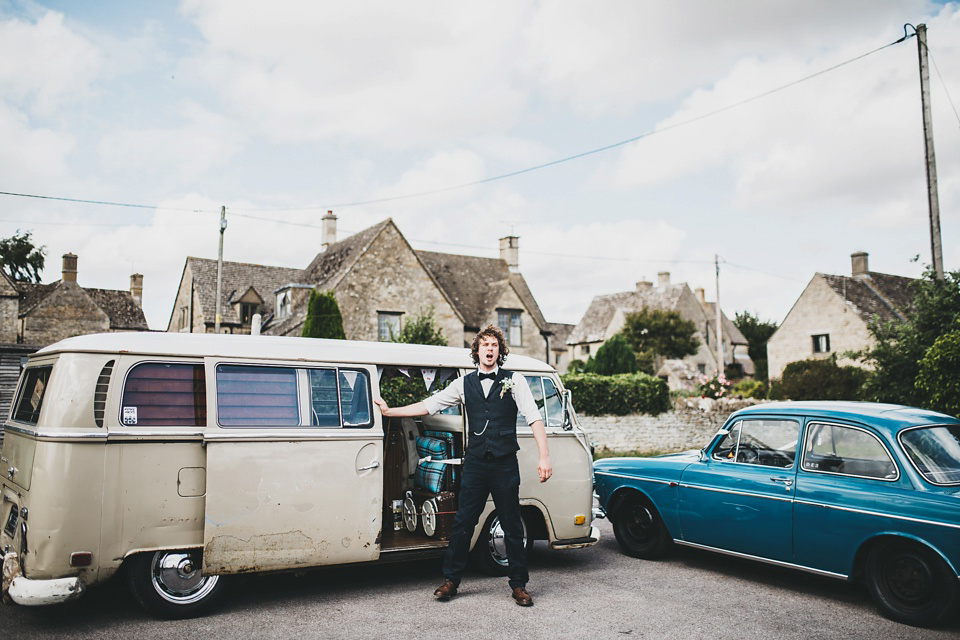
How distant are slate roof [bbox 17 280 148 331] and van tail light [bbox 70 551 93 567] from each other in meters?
41.6

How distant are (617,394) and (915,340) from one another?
1006 centimetres

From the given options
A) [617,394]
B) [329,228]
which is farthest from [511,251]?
[617,394]

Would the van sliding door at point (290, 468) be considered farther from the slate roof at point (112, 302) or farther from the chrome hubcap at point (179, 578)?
the slate roof at point (112, 302)

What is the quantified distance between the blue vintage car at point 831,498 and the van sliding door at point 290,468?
11.3 feet

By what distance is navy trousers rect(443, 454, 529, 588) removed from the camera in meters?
6.46

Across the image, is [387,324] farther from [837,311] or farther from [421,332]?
[837,311]

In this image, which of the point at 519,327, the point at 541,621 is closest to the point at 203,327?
the point at 519,327

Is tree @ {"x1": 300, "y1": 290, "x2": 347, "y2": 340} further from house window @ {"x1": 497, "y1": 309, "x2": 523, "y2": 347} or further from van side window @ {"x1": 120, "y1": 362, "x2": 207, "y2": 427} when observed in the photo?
van side window @ {"x1": 120, "y1": 362, "x2": 207, "y2": 427}

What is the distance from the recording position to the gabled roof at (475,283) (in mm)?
34906

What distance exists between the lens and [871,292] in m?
41.7

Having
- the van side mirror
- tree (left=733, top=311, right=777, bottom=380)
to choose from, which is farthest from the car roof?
tree (left=733, top=311, right=777, bottom=380)

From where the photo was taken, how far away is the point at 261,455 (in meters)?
6.12

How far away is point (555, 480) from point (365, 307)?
23.3 meters

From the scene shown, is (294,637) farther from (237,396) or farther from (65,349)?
(65,349)
